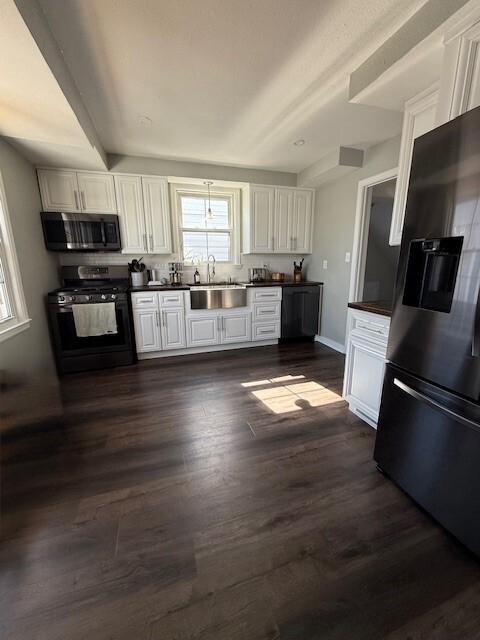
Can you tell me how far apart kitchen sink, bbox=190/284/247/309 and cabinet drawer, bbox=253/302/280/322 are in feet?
0.68

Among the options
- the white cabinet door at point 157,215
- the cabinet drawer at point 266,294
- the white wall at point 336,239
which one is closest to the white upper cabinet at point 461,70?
the white wall at point 336,239

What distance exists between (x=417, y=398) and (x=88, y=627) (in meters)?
1.63

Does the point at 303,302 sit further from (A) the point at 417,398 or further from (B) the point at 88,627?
(B) the point at 88,627

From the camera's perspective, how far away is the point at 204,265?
4.11 metres

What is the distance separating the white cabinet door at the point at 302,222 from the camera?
4.03 meters

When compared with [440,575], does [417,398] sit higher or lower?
higher

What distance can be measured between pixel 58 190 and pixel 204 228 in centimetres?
187

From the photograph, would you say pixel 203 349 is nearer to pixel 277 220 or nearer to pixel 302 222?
pixel 277 220

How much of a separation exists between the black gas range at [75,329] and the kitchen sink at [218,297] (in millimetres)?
846

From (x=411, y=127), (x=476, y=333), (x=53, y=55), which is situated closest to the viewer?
(x=476, y=333)

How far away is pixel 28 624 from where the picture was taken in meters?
0.93

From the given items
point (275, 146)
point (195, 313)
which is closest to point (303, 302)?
point (195, 313)

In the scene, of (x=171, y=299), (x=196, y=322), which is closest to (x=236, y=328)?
(x=196, y=322)

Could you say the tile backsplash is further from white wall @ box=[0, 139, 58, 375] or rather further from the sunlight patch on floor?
the sunlight patch on floor
